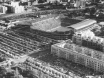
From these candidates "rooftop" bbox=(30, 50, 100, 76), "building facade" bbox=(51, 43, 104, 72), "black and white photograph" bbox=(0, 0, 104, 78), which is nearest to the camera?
"black and white photograph" bbox=(0, 0, 104, 78)

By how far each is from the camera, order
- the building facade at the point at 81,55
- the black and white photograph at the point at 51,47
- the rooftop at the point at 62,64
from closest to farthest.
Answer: the black and white photograph at the point at 51,47, the rooftop at the point at 62,64, the building facade at the point at 81,55

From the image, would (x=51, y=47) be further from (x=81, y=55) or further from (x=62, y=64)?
(x=81, y=55)

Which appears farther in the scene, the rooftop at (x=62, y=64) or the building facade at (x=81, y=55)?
the building facade at (x=81, y=55)

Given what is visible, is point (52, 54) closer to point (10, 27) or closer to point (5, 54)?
point (5, 54)

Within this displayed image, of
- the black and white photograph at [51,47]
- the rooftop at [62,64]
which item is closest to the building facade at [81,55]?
the black and white photograph at [51,47]

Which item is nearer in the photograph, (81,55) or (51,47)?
(81,55)

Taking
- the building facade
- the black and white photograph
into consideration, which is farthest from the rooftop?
the building facade

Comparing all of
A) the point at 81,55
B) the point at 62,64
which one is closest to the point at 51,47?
the point at 62,64

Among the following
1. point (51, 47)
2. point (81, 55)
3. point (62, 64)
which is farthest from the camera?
point (51, 47)

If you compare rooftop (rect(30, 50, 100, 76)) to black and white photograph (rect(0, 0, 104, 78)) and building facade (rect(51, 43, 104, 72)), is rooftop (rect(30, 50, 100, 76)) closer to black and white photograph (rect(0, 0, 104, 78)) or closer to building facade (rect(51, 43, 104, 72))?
black and white photograph (rect(0, 0, 104, 78))

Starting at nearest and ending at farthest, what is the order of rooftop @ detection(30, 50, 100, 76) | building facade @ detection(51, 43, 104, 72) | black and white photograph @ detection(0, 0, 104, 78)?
black and white photograph @ detection(0, 0, 104, 78) < rooftop @ detection(30, 50, 100, 76) < building facade @ detection(51, 43, 104, 72)

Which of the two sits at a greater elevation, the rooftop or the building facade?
the building facade

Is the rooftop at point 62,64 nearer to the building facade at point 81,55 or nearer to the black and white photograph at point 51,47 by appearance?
the black and white photograph at point 51,47
